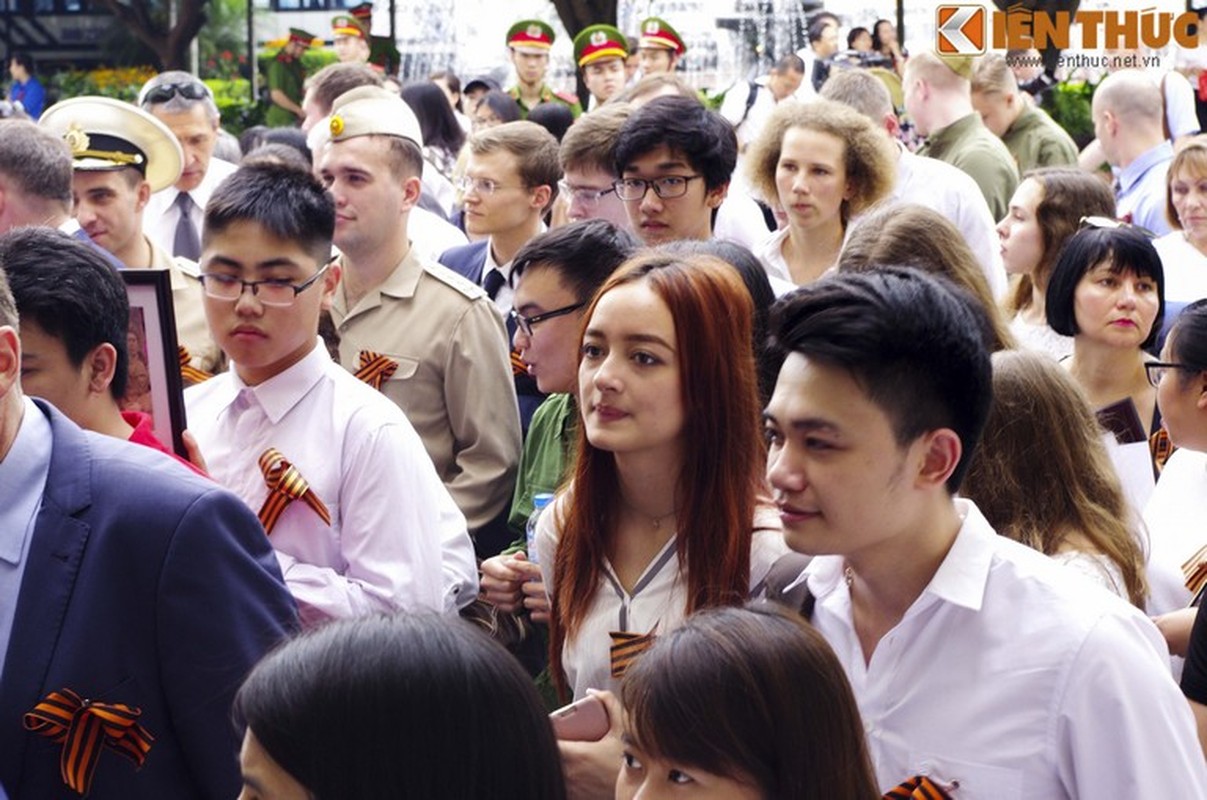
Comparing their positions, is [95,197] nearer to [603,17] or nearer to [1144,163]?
[1144,163]

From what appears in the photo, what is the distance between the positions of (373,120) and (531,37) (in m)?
8.52

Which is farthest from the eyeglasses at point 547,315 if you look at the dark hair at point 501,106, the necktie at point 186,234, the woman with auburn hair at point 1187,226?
the dark hair at point 501,106

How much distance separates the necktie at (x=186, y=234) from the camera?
802 centimetres

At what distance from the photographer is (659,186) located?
20.1 ft

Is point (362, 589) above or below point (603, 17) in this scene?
below

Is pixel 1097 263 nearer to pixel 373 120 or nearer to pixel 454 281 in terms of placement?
pixel 454 281

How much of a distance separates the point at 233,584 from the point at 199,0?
27.5m

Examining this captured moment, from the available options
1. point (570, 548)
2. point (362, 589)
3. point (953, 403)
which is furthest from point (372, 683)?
point (362, 589)

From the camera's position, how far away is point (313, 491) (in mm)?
3980

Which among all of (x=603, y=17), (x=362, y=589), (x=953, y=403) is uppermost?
(x=603, y=17)

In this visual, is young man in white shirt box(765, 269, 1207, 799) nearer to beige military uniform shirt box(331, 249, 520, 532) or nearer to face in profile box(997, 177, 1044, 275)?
beige military uniform shirt box(331, 249, 520, 532)

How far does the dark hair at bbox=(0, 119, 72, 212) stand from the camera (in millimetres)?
6125

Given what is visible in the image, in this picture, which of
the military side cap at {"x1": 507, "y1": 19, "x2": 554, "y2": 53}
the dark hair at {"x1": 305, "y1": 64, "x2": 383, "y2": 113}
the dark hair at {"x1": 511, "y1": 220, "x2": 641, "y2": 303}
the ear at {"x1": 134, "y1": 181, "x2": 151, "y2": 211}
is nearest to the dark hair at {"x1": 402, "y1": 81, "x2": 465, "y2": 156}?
the dark hair at {"x1": 305, "y1": 64, "x2": 383, "y2": 113}

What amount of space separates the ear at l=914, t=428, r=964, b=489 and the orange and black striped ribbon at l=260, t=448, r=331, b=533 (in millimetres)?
1607
